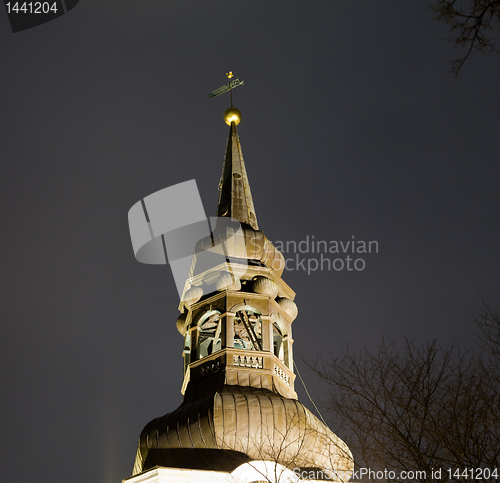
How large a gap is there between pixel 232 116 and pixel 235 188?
5.96m

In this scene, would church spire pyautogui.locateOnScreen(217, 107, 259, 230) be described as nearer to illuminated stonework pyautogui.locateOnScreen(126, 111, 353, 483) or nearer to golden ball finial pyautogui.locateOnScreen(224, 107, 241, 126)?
illuminated stonework pyautogui.locateOnScreen(126, 111, 353, 483)

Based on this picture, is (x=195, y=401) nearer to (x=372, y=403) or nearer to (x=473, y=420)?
(x=372, y=403)

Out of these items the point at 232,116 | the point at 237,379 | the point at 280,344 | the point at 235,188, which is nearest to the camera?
the point at 237,379

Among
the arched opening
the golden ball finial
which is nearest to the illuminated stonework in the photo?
the arched opening

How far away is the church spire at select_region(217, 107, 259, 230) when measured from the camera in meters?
34.8

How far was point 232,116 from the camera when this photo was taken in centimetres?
4066

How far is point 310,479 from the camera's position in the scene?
24188 millimetres

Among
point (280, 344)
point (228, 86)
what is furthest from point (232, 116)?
point (280, 344)

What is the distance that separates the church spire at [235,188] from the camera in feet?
114

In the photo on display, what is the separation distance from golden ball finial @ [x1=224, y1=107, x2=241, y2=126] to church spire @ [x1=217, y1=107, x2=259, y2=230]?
284 mm

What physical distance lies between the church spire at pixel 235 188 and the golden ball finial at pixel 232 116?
0.28m

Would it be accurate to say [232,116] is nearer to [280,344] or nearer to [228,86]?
[228,86]

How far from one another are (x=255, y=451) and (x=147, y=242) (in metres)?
15.4

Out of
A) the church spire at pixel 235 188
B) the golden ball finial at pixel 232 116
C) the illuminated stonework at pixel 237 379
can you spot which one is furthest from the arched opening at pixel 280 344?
the golden ball finial at pixel 232 116
